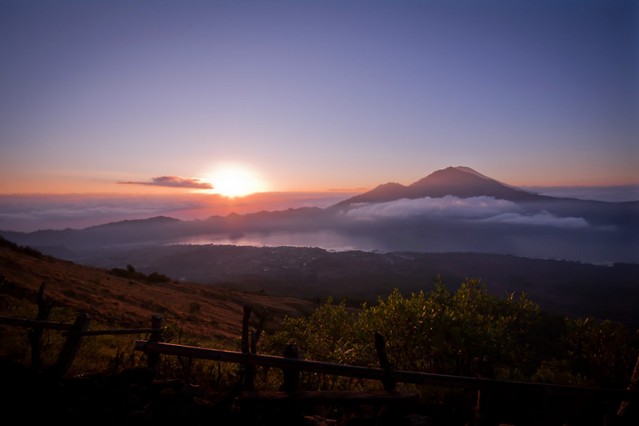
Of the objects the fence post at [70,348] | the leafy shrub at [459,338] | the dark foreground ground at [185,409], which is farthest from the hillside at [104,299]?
the dark foreground ground at [185,409]

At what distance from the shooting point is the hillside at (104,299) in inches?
931

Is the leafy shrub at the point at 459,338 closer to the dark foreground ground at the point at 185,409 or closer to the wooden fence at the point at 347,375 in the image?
the dark foreground ground at the point at 185,409

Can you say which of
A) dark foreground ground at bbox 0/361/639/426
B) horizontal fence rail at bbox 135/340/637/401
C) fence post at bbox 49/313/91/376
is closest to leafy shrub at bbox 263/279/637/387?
dark foreground ground at bbox 0/361/639/426

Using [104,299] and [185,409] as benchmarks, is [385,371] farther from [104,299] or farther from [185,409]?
[104,299]

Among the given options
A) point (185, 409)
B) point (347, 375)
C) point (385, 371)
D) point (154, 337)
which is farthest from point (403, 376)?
point (154, 337)

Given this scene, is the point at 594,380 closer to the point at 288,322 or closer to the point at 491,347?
the point at 491,347

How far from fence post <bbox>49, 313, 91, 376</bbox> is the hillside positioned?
10948mm

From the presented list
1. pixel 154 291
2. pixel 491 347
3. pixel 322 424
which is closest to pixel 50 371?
pixel 322 424

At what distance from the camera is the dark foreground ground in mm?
6957

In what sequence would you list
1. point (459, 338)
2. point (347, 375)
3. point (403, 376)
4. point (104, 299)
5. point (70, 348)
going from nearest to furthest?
point (403, 376), point (347, 375), point (70, 348), point (459, 338), point (104, 299)

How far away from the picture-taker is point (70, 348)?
28.5ft

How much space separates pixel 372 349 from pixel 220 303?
40215 mm

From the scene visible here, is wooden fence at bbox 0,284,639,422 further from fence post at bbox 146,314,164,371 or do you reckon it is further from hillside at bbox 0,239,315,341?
hillside at bbox 0,239,315,341

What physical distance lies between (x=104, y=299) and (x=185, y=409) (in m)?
28.8
